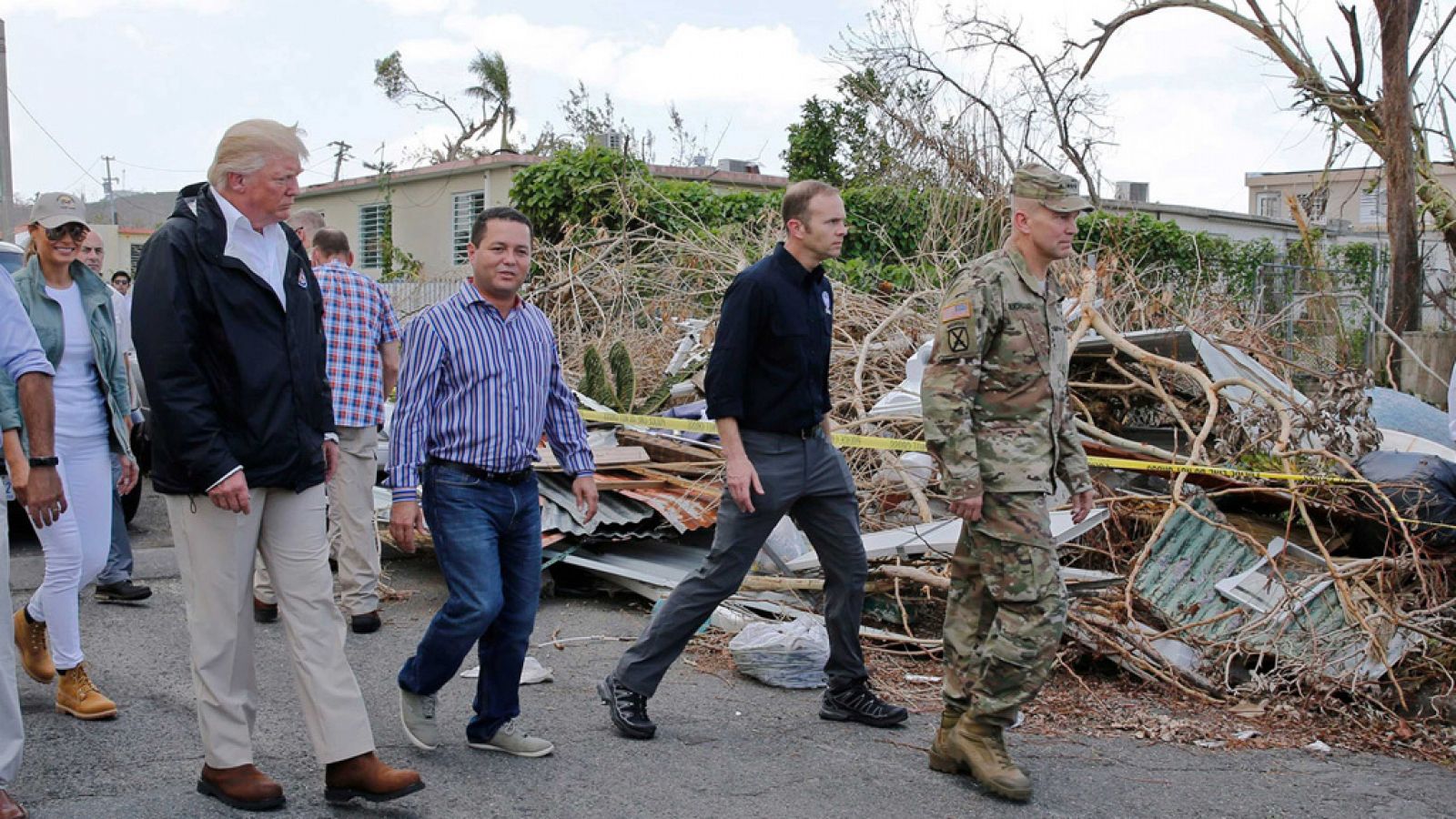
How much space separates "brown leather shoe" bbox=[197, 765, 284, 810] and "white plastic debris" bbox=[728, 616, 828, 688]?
7.90ft

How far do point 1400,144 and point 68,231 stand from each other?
12.6m

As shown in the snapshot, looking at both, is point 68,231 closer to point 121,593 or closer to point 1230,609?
point 121,593

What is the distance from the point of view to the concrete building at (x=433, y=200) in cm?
2227

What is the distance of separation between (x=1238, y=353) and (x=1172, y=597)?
2621mm

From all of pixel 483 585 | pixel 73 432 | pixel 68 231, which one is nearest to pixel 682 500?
pixel 483 585

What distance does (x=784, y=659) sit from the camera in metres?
5.84

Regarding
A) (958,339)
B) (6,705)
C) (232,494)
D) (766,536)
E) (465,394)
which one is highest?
(958,339)

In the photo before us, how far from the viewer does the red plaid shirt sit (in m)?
6.36

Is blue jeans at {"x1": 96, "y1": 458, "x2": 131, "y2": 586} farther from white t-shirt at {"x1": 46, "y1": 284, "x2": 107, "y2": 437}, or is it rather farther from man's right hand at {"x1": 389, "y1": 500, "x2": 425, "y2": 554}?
man's right hand at {"x1": 389, "y1": 500, "x2": 425, "y2": 554}

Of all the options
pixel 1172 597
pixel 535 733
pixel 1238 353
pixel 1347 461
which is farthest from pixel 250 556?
pixel 1238 353

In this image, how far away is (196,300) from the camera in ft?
12.6

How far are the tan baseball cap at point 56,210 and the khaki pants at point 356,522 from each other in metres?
1.57

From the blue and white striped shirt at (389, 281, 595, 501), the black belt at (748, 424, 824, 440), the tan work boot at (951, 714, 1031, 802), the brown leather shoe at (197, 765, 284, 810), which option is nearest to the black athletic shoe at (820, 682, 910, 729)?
the tan work boot at (951, 714, 1031, 802)

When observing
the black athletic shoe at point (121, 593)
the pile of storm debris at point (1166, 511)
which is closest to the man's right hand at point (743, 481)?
the pile of storm debris at point (1166, 511)
